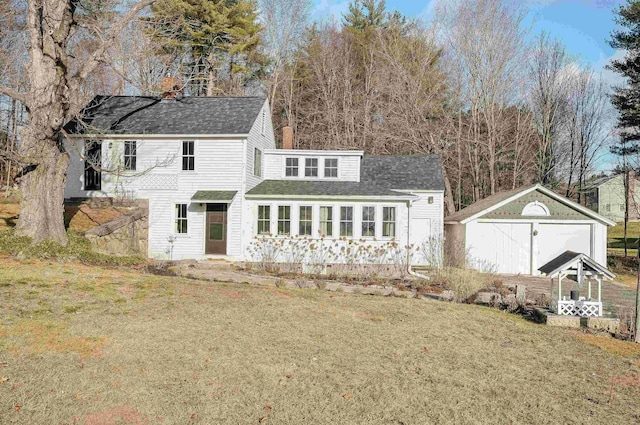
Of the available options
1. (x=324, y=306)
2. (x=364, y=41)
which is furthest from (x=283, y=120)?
(x=324, y=306)

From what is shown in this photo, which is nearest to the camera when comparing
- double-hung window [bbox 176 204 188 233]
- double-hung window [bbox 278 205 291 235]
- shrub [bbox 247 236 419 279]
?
shrub [bbox 247 236 419 279]

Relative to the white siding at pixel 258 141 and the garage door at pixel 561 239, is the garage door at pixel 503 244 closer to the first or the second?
the garage door at pixel 561 239

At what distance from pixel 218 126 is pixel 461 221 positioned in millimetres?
10961

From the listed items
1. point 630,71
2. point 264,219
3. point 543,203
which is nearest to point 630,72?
point 630,71

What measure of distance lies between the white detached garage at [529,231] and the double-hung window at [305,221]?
19.4 feet

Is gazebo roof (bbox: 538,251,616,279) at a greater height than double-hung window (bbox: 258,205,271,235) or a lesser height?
lesser

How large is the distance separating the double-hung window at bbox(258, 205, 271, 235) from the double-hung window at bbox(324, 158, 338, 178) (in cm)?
402

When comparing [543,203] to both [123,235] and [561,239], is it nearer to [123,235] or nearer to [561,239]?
[561,239]

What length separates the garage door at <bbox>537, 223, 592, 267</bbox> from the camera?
73.9 ft

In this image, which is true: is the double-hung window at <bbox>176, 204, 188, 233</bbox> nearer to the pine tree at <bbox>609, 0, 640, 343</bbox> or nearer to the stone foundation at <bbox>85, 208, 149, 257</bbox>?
the stone foundation at <bbox>85, 208, 149, 257</bbox>

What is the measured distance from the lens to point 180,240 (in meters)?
22.7

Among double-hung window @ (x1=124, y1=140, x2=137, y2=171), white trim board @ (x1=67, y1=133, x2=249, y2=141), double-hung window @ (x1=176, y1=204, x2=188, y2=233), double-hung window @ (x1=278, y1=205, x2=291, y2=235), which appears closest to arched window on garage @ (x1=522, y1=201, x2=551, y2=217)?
double-hung window @ (x1=278, y1=205, x2=291, y2=235)

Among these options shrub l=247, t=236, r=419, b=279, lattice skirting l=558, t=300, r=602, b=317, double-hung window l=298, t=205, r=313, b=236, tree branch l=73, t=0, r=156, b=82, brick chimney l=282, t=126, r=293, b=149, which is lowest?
lattice skirting l=558, t=300, r=602, b=317

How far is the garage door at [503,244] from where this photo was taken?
2272 cm
